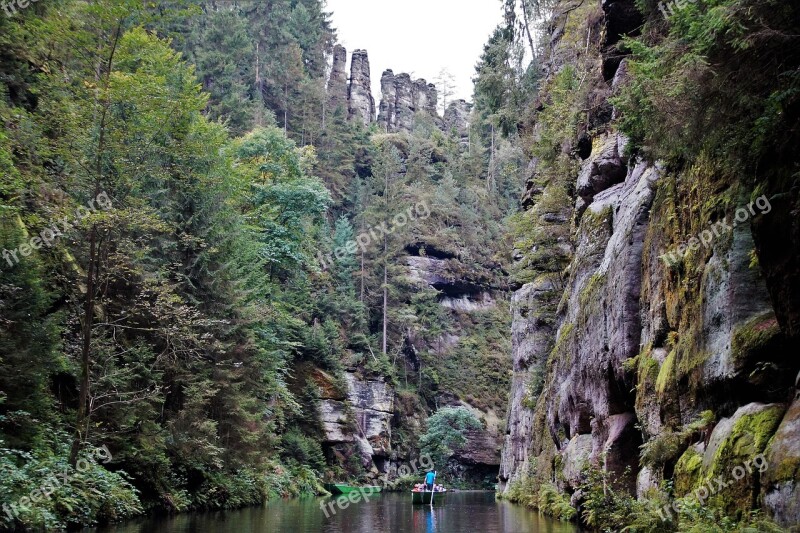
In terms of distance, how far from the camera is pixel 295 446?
3638 cm

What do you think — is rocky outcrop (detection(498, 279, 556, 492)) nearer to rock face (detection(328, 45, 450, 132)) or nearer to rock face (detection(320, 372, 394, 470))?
rock face (detection(320, 372, 394, 470))

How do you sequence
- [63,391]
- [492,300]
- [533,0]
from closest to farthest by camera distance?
[63,391]
[533,0]
[492,300]

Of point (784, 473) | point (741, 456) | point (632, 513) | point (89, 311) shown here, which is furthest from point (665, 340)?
point (89, 311)

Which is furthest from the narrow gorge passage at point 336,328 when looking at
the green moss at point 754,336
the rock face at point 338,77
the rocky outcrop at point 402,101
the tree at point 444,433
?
the rocky outcrop at point 402,101

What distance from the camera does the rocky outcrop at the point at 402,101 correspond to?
8681 centimetres

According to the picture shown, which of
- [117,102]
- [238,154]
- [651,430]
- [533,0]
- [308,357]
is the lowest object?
[651,430]

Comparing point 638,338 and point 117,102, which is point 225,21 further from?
point 638,338

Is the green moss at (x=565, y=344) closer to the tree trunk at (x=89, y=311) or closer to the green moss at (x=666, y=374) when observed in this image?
the green moss at (x=666, y=374)

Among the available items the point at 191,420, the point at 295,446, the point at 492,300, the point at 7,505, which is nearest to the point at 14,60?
the point at 191,420

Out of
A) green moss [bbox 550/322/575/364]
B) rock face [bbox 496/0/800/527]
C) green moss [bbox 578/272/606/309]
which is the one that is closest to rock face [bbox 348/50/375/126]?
rock face [bbox 496/0/800/527]

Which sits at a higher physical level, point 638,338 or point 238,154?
point 238,154

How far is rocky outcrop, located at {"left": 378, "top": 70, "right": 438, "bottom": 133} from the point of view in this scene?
86812 millimetres

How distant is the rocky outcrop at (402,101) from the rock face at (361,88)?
11.4 feet

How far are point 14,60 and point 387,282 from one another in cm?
3884
